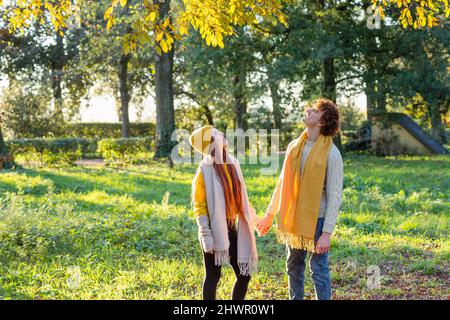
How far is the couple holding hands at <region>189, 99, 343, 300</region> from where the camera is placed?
15.1 ft

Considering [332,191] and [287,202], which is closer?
[332,191]

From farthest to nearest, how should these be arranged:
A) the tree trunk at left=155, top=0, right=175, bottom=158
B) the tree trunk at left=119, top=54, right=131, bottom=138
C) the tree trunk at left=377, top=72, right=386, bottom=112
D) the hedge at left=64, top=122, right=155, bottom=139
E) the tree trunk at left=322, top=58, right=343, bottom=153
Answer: the hedge at left=64, top=122, right=155, bottom=139
the tree trunk at left=119, top=54, right=131, bottom=138
the tree trunk at left=155, top=0, right=175, bottom=158
the tree trunk at left=322, top=58, right=343, bottom=153
the tree trunk at left=377, top=72, right=386, bottom=112

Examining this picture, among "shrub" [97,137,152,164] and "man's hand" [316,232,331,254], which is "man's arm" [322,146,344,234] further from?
"shrub" [97,137,152,164]

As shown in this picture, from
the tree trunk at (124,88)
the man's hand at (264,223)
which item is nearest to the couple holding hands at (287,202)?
the man's hand at (264,223)

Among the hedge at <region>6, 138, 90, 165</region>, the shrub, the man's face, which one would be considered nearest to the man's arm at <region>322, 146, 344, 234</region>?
the man's face

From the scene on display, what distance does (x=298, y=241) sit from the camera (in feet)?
15.6

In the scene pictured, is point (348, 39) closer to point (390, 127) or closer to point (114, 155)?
point (390, 127)

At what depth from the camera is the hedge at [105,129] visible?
1383 inches

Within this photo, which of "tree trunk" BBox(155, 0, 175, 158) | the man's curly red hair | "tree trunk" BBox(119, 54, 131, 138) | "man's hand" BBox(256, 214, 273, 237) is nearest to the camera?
the man's curly red hair

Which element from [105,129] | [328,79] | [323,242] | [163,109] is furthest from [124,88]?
[323,242]

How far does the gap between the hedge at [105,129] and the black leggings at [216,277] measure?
1231 inches

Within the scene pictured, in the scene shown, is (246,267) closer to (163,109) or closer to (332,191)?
(332,191)

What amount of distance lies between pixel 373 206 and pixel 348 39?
1069 centimetres

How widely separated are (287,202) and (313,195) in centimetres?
30
